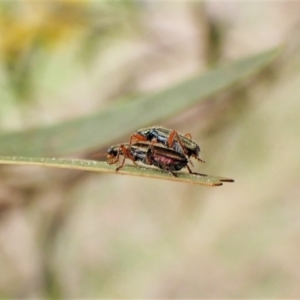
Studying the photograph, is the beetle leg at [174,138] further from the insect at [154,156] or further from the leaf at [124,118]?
the leaf at [124,118]

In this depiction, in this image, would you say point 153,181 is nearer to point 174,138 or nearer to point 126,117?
point 126,117

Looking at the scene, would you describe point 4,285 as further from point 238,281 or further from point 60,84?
point 238,281

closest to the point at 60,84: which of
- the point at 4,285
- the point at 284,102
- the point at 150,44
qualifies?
the point at 150,44

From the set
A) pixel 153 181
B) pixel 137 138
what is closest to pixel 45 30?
pixel 137 138

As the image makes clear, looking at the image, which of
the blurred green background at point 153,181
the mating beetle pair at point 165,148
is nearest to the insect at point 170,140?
the mating beetle pair at point 165,148

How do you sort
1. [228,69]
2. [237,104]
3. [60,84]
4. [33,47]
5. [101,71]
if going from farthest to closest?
[101,71], [60,84], [33,47], [237,104], [228,69]

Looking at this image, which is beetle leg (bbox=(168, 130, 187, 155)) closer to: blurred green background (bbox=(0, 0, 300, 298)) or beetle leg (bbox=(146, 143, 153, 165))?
beetle leg (bbox=(146, 143, 153, 165))

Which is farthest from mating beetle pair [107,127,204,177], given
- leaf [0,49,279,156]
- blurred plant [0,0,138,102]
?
blurred plant [0,0,138,102]
